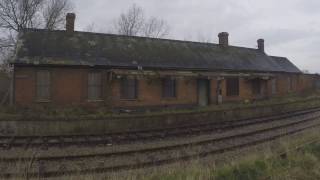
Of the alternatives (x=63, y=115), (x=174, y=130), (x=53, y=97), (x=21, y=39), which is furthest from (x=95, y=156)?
(x=21, y=39)

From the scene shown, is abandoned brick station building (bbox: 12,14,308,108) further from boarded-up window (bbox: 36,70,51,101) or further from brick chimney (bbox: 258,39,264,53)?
brick chimney (bbox: 258,39,264,53)

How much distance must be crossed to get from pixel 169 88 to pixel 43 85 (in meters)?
9.21

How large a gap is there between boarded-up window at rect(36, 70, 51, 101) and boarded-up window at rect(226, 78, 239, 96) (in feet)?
50.5

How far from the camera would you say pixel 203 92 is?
2914cm

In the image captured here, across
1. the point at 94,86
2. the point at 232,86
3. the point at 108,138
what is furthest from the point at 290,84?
the point at 108,138

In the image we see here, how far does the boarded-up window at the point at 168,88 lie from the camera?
87.0ft

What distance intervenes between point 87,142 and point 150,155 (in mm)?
3462

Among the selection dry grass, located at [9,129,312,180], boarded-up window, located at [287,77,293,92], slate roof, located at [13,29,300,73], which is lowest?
dry grass, located at [9,129,312,180]

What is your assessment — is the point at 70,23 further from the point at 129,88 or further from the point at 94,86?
the point at 129,88

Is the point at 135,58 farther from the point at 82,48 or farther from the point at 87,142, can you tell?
the point at 87,142

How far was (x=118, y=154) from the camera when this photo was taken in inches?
464

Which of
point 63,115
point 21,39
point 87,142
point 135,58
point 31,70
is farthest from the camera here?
point 135,58

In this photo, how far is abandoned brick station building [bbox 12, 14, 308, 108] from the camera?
2214 cm

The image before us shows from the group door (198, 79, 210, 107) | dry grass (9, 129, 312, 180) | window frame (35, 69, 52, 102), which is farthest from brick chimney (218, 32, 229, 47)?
dry grass (9, 129, 312, 180)
